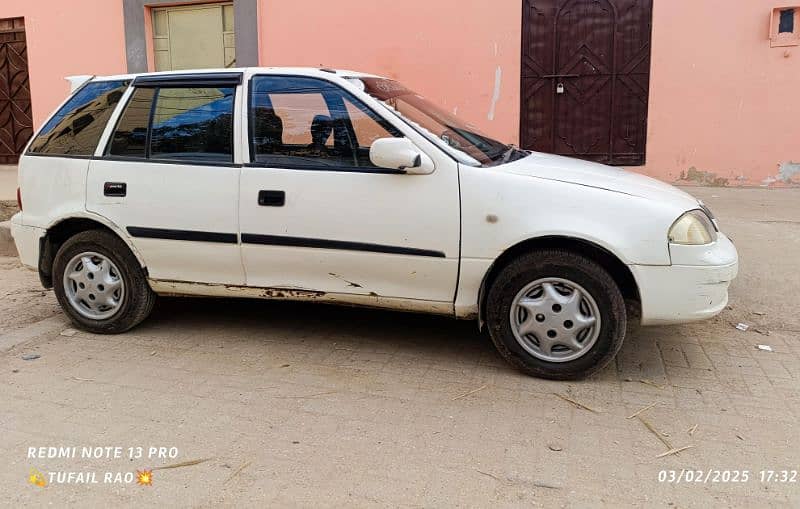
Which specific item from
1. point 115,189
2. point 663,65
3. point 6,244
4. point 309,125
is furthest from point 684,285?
point 6,244

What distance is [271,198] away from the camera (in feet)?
13.6

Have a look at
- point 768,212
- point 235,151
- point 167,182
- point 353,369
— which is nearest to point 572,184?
point 353,369

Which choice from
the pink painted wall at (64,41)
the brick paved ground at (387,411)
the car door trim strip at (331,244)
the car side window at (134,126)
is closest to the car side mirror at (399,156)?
the car door trim strip at (331,244)

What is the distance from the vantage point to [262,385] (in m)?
3.92

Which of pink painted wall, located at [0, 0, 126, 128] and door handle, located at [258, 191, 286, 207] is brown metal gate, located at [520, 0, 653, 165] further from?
pink painted wall, located at [0, 0, 126, 128]

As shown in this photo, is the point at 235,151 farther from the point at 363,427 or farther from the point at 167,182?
the point at 363,427

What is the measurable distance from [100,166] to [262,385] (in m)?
1.83

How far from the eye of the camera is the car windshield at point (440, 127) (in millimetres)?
4078

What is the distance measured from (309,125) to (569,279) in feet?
5.74

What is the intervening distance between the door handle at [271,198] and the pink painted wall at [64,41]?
7.90m

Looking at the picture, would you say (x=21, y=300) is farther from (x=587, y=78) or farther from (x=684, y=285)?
(x=587, y=78)

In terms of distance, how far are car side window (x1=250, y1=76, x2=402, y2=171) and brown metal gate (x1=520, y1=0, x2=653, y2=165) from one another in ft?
18.2

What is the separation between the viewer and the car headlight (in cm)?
366

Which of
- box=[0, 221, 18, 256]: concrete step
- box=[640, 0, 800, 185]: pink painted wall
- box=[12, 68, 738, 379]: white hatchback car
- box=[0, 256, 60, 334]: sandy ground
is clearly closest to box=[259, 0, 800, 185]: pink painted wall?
box=[640, 0, 800, 185]: pink painted wall
